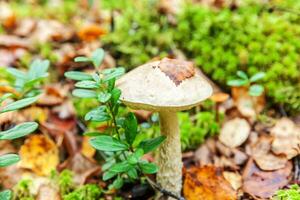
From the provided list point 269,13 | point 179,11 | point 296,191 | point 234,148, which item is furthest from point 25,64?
point 296,191

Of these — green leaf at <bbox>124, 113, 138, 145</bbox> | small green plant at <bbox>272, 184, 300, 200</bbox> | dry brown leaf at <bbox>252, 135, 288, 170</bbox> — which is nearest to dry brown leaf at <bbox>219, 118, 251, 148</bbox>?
dry brown leaf at <bbox>252, 135, 288, 170</bbox>

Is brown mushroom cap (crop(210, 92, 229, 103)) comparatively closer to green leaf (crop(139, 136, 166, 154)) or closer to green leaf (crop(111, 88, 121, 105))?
green leaf (crop(139, 136, 166, 154))

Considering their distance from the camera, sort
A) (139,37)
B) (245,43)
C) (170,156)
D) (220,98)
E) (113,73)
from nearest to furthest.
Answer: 1. (113,73)
2. (170,156)
3. (220,98)
4. (245,43)
5. (139,37)

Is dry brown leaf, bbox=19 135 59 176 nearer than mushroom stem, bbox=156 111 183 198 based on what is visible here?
No

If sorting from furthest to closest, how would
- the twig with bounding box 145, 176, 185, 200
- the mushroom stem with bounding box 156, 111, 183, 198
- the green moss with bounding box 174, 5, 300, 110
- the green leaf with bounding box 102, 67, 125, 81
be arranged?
the green moss with bounding box 174, 5, 300, 110
the twig with bounding box 145, 176, 185, 200
the mushroom stem with bounding box 156, 111, 183, 198
the green leaf with bounding box 102, 67, 125, 81

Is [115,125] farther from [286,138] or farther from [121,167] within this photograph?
[286,138]

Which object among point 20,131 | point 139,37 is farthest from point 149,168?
point 139,37

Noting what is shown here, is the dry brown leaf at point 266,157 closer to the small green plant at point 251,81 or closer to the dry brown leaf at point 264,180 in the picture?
the dry brown leaf at point 264,180
